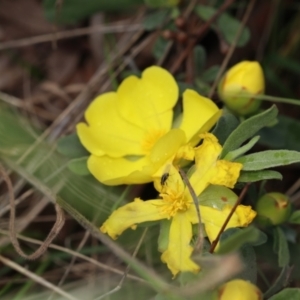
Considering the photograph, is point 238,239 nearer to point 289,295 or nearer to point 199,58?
point 289,295

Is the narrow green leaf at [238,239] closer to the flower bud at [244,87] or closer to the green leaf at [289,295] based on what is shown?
the green leaf at [289,295]

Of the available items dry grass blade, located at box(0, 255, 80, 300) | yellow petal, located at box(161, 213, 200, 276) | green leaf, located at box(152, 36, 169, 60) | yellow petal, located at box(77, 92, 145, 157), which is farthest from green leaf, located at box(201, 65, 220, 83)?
dry grass blade, located at box(0, 255, 80, 300)

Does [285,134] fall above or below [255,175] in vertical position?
below

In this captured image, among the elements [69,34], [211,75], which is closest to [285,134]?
[211,75]

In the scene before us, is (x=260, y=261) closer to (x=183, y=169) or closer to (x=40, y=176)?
(x=183, y=169)

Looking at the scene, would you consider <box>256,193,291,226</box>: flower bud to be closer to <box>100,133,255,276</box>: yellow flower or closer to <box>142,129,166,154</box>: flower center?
<box>100,133,255,276</box>: yellow flower

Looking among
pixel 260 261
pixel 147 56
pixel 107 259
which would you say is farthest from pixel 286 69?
pixel 107 259

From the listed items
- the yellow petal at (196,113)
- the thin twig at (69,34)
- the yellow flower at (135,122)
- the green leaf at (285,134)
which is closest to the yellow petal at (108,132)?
the yellow flower at (135,122)
